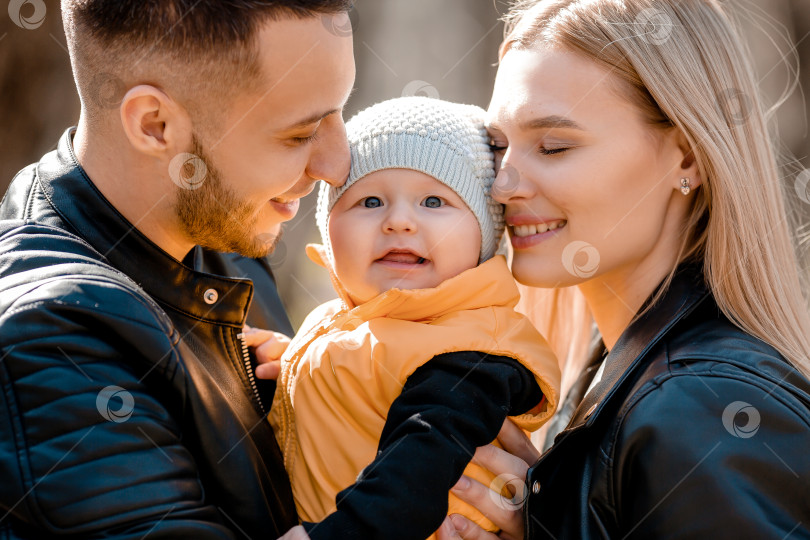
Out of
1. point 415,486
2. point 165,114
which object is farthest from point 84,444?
point 165,114

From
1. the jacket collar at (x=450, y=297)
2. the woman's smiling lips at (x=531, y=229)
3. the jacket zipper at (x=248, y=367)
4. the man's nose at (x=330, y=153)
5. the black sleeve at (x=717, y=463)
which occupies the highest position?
the man's nose at (x=330, y=153)

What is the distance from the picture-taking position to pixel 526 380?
204 centimetres

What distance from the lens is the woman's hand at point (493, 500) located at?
1968mm

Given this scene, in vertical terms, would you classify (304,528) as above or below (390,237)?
below

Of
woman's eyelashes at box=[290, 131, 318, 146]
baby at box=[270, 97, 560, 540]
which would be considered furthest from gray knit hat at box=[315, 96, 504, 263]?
woman's eyelashes at box=[290, 131, 318, 146]

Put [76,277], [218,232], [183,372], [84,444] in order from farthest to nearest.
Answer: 1. [218,232]
2. [183,372]
3. [76,277]
4. [84,444]

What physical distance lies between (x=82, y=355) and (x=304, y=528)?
0.61 meters

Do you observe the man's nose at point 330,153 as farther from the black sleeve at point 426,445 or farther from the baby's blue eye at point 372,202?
the black sleeve at point 426,445

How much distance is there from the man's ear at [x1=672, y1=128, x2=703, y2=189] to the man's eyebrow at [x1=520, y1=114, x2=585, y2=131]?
0.28 meters

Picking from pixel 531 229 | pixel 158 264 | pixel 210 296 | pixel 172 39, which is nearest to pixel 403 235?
pixel 531 229

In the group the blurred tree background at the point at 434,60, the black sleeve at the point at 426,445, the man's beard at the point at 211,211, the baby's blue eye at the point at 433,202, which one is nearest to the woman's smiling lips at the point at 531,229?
the baby's blue eye at the point at 433,202

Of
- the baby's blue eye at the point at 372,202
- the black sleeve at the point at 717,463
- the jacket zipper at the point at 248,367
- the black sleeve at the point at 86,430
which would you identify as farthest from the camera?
the baby's blue eye at the point at 372,202

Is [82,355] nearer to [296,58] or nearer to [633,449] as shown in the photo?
[296,58]

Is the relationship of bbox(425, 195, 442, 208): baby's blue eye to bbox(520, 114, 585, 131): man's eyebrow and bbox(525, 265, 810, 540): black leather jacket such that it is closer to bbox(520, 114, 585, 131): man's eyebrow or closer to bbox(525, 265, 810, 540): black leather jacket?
bbox(520, 114, 585, 131): man's eyebrow
